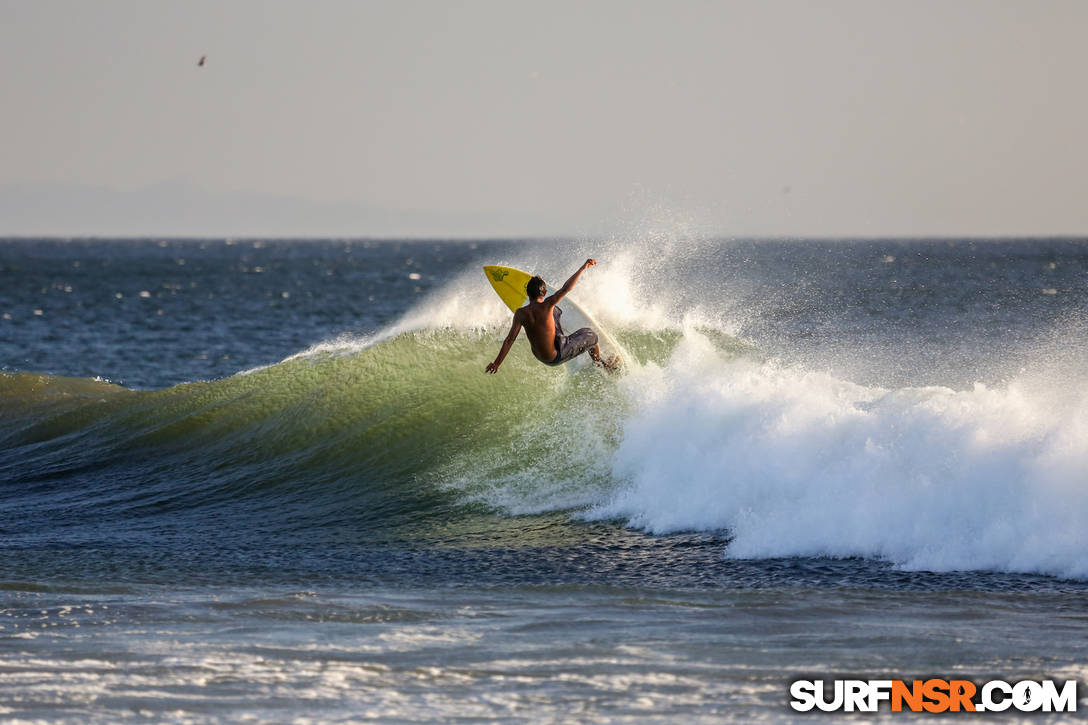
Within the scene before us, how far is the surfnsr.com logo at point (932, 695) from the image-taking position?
19.4ft

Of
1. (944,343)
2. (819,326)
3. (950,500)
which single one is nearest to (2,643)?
(950,500)

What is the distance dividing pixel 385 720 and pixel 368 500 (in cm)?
618

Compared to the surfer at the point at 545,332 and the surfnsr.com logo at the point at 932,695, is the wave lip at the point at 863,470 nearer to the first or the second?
the surfer at the point at 545,332

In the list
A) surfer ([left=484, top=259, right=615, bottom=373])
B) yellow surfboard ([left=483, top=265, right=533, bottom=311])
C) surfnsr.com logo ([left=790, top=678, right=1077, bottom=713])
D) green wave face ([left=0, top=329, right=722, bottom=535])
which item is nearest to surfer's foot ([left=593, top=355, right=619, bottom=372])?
green wave face ([left=0, top=329, right=722, bottom=535])

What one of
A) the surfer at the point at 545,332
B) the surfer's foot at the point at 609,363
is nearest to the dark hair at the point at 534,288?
the surfer at the point at 545,332

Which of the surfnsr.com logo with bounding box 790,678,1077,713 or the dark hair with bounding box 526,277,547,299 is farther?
the dark hair with bounding box 526,277,547,299

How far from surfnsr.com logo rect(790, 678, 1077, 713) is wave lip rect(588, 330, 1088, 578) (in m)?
2.62

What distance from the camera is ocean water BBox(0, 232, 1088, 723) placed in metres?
6.39

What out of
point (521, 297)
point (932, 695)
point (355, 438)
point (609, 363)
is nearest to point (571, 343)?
point (609, 363)

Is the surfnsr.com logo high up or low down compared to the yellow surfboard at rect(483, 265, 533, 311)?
down

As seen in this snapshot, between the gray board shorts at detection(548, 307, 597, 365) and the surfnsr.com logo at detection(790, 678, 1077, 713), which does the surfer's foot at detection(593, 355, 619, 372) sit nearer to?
the gray board shorts at detection(548, 307, 597, 365)

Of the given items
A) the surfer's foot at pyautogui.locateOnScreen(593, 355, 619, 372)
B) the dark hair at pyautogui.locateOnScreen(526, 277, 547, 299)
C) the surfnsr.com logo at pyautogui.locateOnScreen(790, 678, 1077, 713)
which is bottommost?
the surfnsr.com logo at pyautogui.locateOnScreen(790, 678, 1077, 713)

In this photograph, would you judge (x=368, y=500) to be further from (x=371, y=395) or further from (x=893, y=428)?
(x=893, y=428)

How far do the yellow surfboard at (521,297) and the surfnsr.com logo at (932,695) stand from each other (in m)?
7.41
